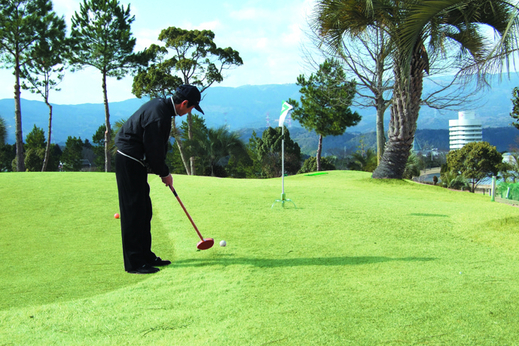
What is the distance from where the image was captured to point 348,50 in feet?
61.9

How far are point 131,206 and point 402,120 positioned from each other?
12.0 m

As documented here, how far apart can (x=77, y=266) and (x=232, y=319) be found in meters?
2.38

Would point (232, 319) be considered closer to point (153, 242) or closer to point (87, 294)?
point (87, 294)

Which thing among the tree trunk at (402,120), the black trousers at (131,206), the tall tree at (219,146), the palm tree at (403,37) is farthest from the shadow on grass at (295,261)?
the tall tree at (219,146)

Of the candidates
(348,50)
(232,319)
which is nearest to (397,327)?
(232,319)

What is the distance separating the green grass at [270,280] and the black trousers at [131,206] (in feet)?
0.93

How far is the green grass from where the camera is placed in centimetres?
276

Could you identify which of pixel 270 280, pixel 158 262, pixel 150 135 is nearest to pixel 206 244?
pixel 158 262

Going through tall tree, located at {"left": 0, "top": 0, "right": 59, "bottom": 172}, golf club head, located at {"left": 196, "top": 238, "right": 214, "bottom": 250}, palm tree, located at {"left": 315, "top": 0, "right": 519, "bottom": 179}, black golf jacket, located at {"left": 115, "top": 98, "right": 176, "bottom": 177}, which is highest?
tall tree, located at {"left": 0, "top": 0, "right": 59, "bottom": 172}

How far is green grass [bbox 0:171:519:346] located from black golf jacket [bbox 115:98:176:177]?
1.24 m

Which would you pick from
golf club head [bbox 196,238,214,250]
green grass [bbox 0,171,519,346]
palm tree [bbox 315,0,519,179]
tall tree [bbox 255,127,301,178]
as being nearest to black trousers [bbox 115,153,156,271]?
green grass [bbox 0,171,519,346]

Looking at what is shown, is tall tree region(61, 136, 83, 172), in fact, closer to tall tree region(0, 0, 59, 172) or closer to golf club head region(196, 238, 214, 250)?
tall tree region(0, 0, 59, 172)

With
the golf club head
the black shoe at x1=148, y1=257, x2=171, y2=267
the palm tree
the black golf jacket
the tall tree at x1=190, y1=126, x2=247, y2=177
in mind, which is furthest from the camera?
the tall tree at x1=190, y1=126, x2=247, y2=177

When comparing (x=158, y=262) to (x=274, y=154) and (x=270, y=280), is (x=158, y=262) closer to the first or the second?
(x=270, y=280)
